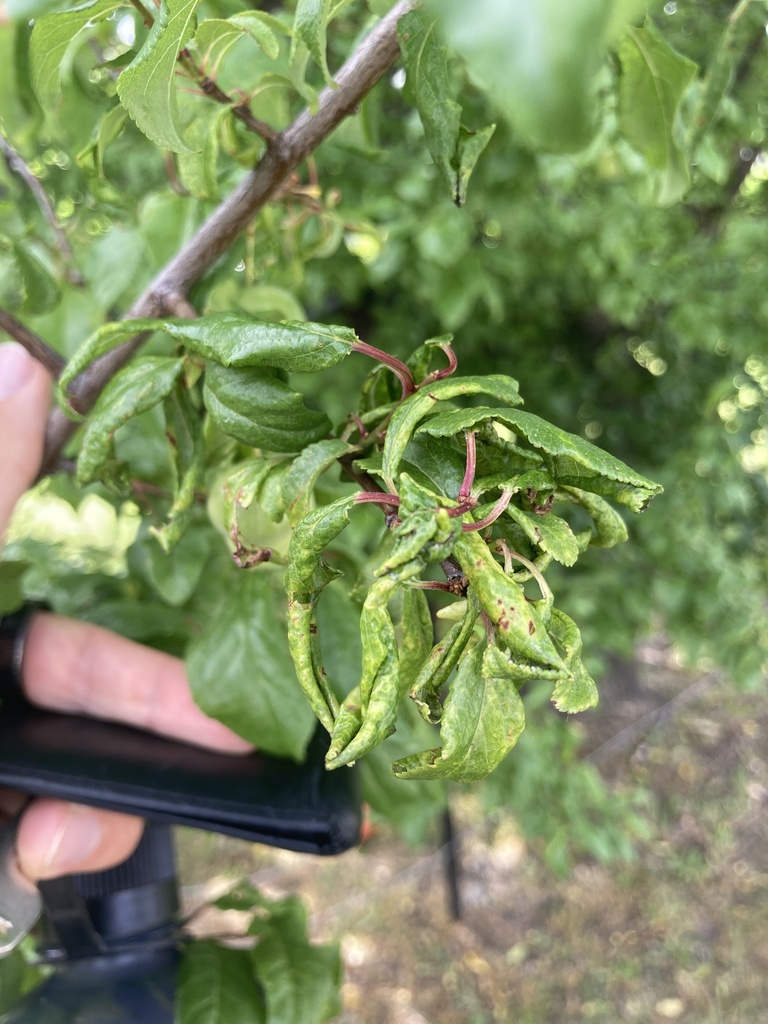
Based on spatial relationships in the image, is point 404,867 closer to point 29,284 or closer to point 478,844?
point 478,844

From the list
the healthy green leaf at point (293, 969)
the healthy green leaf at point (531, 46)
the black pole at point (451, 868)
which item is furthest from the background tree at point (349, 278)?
the black pole at point (451, 868)

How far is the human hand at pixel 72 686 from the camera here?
0.46m

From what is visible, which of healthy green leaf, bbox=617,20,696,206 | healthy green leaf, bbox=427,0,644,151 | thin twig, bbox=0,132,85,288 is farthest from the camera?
thin twig, bbox=0,132,85,288

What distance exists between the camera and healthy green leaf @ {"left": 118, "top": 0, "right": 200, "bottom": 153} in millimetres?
227

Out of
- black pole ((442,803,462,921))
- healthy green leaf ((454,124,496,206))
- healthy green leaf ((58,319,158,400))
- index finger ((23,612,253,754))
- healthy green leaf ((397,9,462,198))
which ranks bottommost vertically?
black pole ((442,803,462,921))

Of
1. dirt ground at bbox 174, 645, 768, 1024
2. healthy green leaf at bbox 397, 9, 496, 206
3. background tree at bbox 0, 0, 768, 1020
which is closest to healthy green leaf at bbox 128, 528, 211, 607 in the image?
background tree at bbox 0, 0, 768, 1020

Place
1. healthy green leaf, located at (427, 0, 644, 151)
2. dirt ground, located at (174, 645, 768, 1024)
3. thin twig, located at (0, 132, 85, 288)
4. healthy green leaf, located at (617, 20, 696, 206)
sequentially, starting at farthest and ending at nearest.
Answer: dirt ground, located at (174, 645, 768, 1024)
thin twig, located at (0, 132, 85, 288)
healthy green leaf, located at (617, 20, 696, 206)
healthy green leaf, located at (427, 0, 644, 151)

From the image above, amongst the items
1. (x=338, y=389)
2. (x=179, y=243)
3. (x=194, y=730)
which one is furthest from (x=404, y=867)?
(x=179, y=243)

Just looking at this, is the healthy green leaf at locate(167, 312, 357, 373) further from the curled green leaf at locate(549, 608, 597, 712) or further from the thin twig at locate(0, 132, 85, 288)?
the thin twig at locate(0, 132, 85, 288)

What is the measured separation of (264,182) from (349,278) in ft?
2.35

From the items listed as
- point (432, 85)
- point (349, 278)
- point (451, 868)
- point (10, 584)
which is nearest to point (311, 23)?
point (432, 85)

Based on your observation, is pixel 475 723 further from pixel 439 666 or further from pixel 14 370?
pixel 14 370

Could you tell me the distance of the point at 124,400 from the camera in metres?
0.30

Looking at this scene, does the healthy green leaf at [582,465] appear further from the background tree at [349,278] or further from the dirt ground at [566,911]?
the dirt ground at [566,911]
